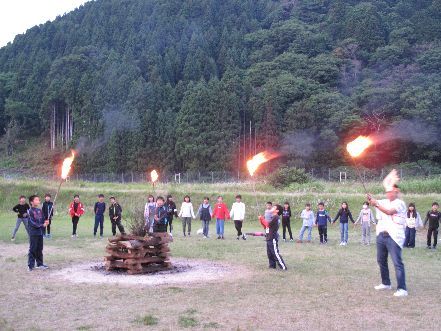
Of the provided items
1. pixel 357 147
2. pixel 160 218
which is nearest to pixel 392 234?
pixel 357 147

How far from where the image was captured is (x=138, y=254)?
1366cm

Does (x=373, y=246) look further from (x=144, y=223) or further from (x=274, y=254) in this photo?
(x=144, y=223)

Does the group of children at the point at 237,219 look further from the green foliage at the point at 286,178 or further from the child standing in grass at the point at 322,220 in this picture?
the green foliage at the point at 286,178

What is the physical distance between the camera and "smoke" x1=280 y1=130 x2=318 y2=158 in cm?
6538

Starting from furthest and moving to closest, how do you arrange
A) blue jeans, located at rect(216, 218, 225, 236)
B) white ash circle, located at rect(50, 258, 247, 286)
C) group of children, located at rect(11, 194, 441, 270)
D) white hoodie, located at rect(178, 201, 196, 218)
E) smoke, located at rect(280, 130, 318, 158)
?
smoke, located at rect(280, 130, 318, 158) → white hoodie, located at rect(178, 201, 196, 218) → blue jeans, located at rect(216, 218, 225, 236) → group of children, located at rect(11, 194, 441, 270) → white ash circle, located at rect(50, 258, 247, 286)

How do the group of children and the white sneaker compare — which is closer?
the white sneaker

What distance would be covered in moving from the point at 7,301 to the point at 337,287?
6.61m

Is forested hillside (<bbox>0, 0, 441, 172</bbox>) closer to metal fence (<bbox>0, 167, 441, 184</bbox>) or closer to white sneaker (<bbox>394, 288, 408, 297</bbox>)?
metal fence (<bbox>0, 167, 441, 184</bbox>)

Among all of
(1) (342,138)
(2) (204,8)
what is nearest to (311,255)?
(1) (342,138)

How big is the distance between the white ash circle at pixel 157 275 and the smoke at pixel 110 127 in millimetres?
55590

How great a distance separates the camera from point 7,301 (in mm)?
10227

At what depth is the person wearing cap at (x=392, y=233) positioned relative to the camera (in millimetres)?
10641

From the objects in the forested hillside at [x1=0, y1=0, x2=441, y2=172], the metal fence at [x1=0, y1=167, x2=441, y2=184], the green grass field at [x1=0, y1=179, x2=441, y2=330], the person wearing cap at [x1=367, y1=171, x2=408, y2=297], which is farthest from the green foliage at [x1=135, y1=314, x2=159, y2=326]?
the forested hillside at [x1=0, y1=0, x2=441, y2=172]

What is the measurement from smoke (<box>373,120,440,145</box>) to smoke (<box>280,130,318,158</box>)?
9.58 meters
